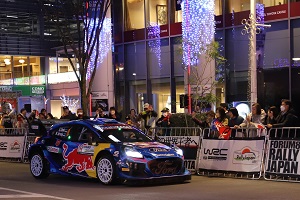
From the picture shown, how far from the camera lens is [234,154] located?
46.8ft

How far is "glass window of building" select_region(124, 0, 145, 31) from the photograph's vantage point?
31.7 metres

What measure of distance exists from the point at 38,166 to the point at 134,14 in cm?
1864

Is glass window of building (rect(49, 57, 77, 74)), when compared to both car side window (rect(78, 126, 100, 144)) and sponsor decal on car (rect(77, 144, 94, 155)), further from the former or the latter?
sponsor decal on car (rect(77, 144, 94, 155))

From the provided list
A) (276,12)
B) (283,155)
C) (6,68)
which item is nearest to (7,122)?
(276,12)

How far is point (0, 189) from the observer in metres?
12.7

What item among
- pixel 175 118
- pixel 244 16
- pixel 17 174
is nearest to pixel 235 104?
pixel 244 16

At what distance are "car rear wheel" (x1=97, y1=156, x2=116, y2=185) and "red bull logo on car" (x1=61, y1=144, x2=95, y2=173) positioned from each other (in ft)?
1.00

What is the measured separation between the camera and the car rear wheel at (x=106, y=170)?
509 inches

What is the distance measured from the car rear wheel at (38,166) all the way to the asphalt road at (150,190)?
0.21 meters

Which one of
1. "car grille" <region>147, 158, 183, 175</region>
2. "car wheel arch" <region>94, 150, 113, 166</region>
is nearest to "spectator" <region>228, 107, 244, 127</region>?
"car grille" <region>147, 158, 183, 175</region>

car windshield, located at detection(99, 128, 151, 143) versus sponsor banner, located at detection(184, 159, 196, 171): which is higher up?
car windshield, located at detection(99, 128, 151, 143)

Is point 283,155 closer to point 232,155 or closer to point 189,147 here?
point 232,155

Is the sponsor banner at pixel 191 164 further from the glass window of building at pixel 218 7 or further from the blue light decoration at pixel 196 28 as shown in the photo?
the glass window of building at pixel 218 7

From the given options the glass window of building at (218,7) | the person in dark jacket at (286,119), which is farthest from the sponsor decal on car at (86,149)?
the glass window of building at (218,7)
